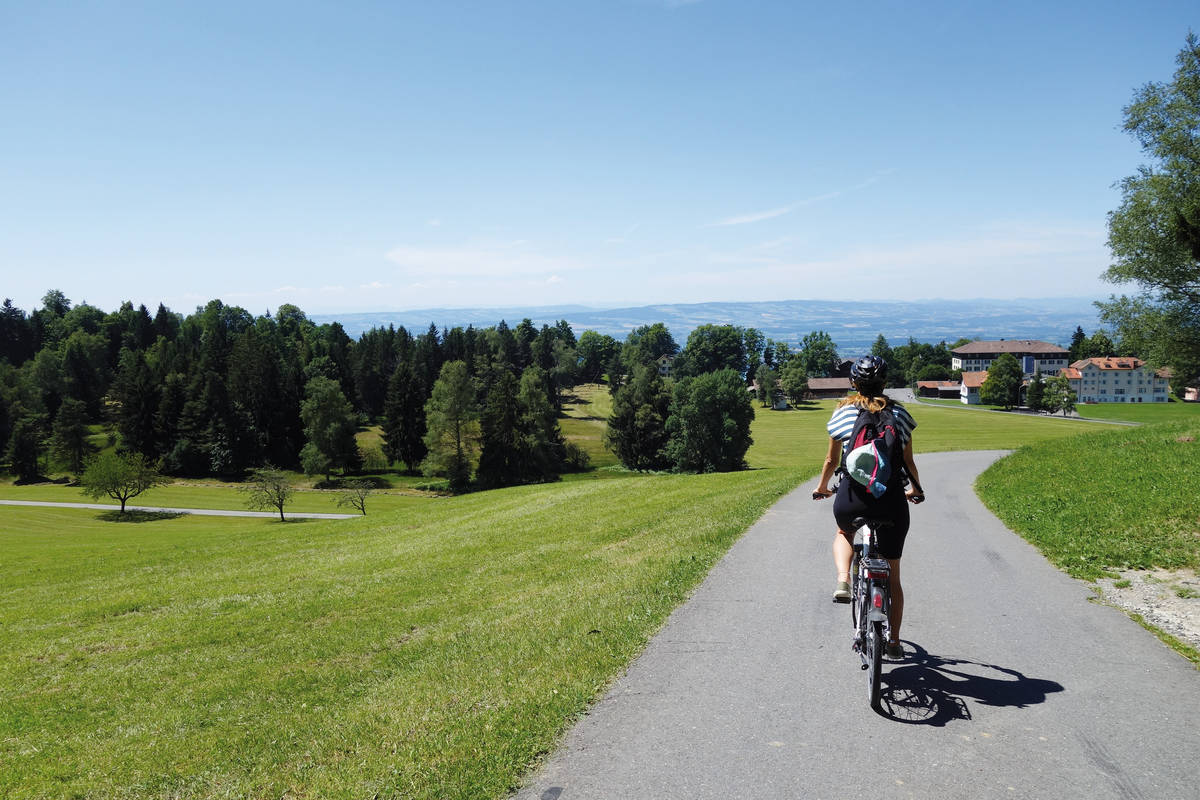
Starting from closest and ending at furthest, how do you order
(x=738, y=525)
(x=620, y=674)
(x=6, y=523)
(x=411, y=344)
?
(x=620, y=674)
(x=738, y=525)
(x=6, y=523)
(x=411, y=344)

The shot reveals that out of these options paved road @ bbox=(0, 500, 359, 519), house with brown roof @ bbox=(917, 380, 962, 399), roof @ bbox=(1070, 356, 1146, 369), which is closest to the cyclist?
paved road @ bbox=(0, 500, 359, 519)

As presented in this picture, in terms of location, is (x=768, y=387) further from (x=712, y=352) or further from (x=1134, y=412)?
(x=1134, y=412)

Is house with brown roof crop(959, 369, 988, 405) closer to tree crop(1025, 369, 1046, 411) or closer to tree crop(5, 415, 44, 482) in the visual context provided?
tree crop(1025, 369, 1046, 411)

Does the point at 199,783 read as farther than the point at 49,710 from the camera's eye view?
No

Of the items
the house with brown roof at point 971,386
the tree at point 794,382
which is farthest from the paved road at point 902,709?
the house with brown roof at point 971,386

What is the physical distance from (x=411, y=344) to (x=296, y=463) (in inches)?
2039

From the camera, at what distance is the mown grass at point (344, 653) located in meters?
6.05

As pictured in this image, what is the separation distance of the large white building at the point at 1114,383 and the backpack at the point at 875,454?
17780 centimetres

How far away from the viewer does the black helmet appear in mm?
6555

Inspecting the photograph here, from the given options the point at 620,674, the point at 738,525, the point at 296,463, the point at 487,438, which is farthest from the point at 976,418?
the point at 620,674

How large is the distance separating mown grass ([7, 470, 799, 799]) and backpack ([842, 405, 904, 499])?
315 cm

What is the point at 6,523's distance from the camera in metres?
45.8

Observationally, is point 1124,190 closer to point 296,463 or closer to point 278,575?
point 278,575

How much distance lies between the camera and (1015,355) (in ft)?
631
